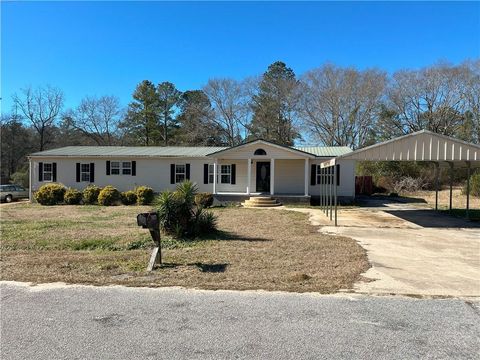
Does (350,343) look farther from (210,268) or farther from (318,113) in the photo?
(318,113)

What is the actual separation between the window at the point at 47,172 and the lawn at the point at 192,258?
1404cm

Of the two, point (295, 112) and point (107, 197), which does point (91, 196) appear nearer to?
point (107, 197)

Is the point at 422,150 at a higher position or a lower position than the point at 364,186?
higher

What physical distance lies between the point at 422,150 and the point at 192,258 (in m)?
9.14

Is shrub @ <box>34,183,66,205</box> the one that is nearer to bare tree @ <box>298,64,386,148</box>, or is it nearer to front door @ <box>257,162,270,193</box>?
front door @ <box>257,162,270,193</box>

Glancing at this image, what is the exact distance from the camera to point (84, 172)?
25.2 meters

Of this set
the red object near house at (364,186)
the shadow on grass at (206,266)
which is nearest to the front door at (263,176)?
the red object near house at (364,186)

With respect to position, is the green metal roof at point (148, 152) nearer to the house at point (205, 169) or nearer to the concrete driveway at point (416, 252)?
the house at point (205, 169)

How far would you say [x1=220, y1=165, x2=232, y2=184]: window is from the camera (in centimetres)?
2406

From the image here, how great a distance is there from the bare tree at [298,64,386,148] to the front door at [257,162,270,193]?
20.8m

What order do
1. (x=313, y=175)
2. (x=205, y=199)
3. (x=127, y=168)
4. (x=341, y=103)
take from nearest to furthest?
(x=205, y=199) → (x=313, y=175) → (x=127, y=168) → (x=341, y=103)

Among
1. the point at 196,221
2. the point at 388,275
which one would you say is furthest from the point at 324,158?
the point at 388,275

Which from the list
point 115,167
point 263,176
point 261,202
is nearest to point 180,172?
point 115,167

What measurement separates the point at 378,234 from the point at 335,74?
3383 cm
